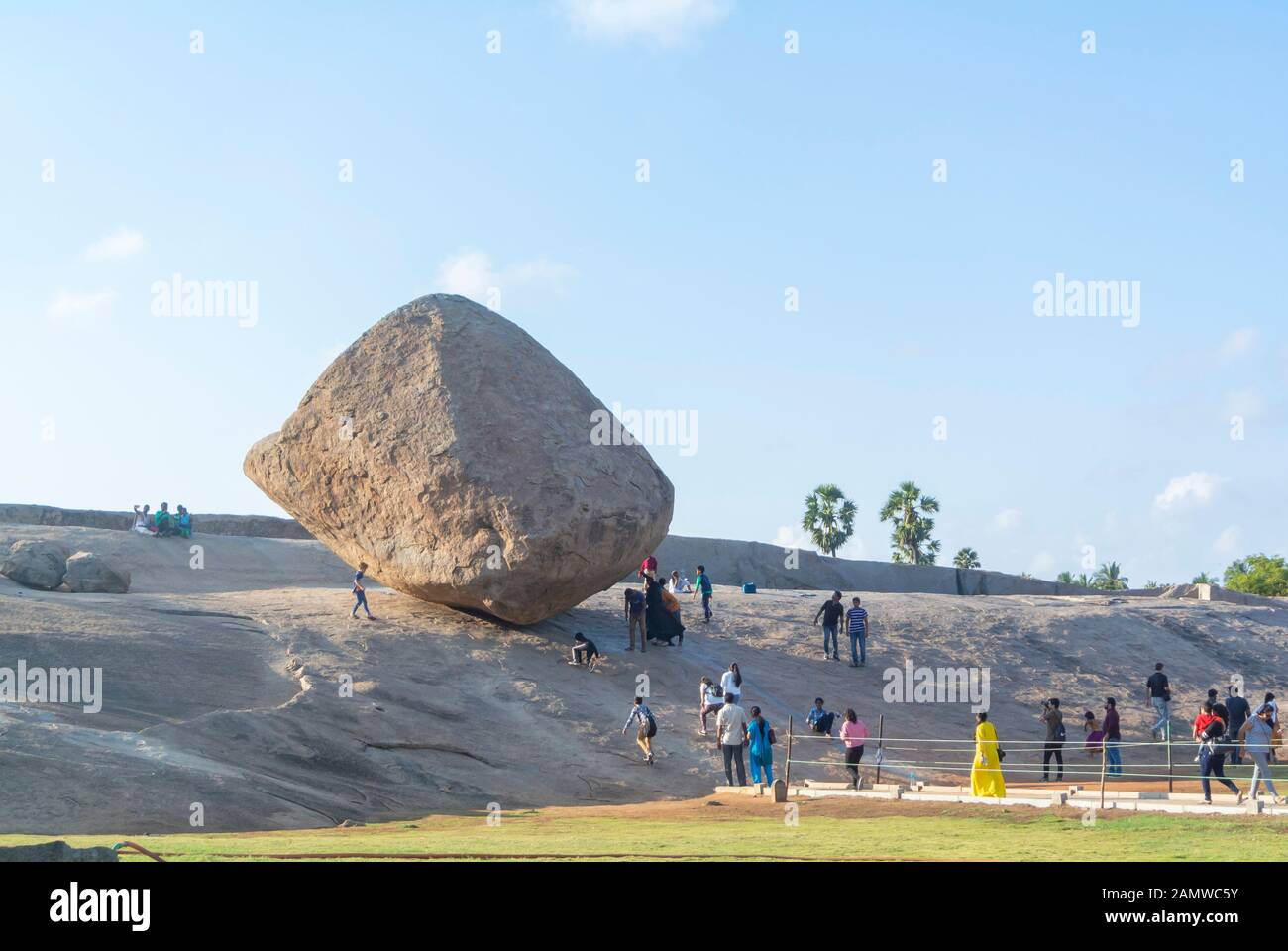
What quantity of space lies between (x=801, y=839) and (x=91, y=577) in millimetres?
19713

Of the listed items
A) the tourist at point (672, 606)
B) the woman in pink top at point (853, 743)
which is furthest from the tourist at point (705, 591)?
the woman in pink top at point (853, 743)

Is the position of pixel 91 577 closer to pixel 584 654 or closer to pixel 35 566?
pixel 35 566

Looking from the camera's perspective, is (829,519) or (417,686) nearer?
(417,686)

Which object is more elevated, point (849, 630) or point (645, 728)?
point (849, 630)

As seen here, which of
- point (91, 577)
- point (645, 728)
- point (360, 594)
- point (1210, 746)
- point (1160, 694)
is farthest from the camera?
point (91, 577)

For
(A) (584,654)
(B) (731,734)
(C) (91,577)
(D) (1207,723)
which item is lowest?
(B) (731,734)

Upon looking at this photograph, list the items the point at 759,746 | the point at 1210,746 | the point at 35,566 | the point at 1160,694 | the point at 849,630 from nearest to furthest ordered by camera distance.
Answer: the point at 1210,746 → the point at 759,746 → the point at 1160,694 → the point at 35,566 → the point at 849,630

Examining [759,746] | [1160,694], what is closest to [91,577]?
[759,746]

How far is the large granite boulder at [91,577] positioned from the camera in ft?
92.2

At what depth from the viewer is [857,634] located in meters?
29.3
